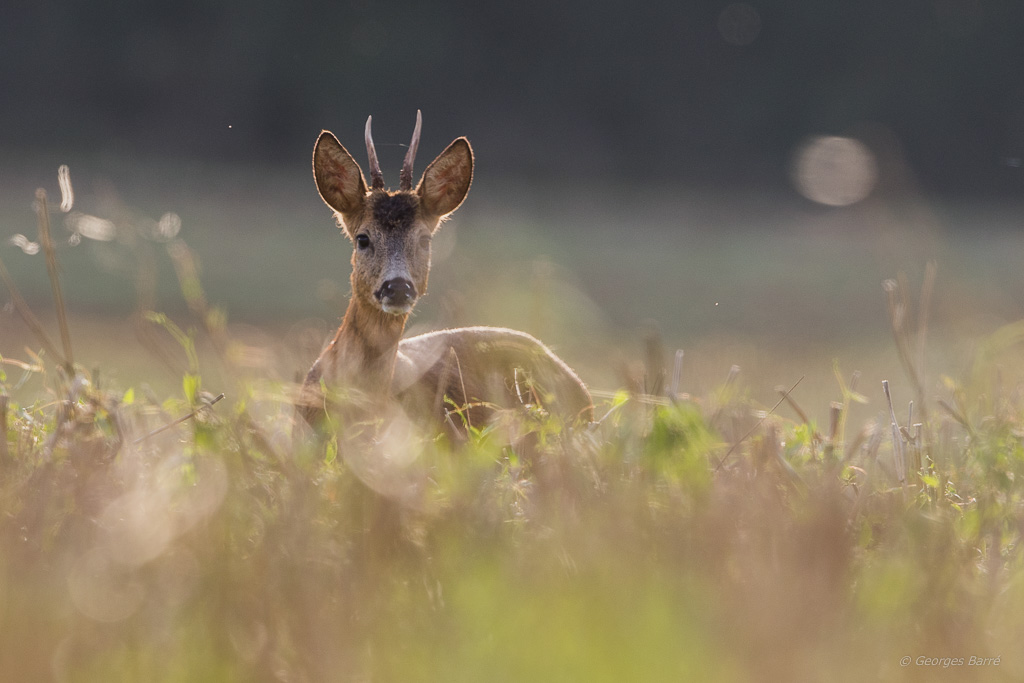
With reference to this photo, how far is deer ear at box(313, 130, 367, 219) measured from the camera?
665 centimetres

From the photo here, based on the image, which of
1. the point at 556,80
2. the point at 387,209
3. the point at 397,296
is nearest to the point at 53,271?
the point at 397,296

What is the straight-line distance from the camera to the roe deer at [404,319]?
6078 mm

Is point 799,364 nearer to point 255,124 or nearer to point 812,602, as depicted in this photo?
point 812,602

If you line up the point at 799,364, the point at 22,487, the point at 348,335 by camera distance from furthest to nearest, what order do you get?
the point at 799,364
the point at 348,335
the point at 22,487

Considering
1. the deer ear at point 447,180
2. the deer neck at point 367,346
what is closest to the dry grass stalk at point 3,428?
the deer neck at point 367,346

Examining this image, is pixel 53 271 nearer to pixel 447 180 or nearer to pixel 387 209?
pixel 387 209

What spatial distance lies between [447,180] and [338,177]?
25.1 inches

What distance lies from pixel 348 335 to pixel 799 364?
677 cm

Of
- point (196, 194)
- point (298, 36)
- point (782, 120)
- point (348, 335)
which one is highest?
point (298, 36)

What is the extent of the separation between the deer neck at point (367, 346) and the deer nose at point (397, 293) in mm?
244

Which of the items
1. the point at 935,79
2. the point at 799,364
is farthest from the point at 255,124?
the point at 799,364

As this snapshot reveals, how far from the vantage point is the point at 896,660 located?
2.49 m

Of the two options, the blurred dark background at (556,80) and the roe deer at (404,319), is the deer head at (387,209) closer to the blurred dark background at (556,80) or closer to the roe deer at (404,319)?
the roe deer at (404,319)

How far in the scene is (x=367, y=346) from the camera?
624 cm
